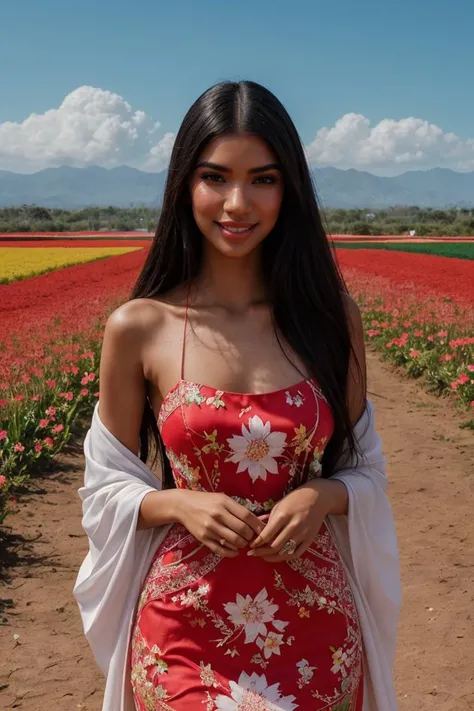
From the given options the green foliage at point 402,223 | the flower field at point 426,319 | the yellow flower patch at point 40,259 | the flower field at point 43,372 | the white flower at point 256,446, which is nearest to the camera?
the white flower at point 256,446

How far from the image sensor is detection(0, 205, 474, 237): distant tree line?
58194 mm

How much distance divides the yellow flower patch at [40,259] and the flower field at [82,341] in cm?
331

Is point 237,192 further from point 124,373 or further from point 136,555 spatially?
point 136,555

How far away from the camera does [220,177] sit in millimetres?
1611

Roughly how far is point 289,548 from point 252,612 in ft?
0.45

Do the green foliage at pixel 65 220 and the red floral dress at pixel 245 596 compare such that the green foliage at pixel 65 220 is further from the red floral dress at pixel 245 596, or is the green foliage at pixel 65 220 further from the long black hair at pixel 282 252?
the red floral dress at pixel 245 596

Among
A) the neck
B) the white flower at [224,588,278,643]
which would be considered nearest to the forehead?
the neck

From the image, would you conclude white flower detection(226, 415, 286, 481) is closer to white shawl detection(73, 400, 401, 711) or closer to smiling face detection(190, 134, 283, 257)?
white shawl detection(73, 400, 401, 711)

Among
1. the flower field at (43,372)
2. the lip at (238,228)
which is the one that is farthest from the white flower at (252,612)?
the flower field at (43,372)

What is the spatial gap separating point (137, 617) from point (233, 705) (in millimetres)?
285

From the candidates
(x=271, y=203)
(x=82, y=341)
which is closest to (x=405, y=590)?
(x=271, y=203)

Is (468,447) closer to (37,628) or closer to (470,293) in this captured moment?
(37,628)

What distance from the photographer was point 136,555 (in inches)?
64.9

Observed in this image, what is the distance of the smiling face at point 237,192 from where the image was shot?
5.17ft
